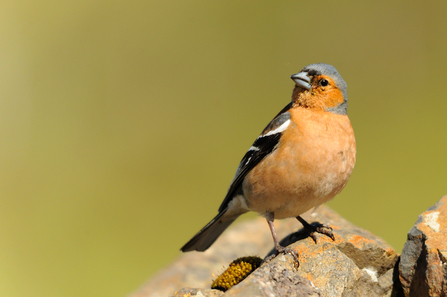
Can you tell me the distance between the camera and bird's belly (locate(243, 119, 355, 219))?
201 inches

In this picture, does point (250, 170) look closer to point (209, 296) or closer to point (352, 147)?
point (352, 147)

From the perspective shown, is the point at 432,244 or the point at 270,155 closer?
the point at 432,244

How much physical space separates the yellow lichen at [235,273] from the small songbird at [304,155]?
597 millimetres

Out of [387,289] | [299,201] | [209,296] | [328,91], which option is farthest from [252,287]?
[328,91]

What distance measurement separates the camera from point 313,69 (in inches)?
217

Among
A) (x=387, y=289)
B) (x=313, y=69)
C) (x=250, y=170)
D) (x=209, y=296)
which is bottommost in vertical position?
(x=387, y=289)

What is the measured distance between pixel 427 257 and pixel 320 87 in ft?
8.55

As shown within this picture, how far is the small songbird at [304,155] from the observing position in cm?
512

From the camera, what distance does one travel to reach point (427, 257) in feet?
16.0

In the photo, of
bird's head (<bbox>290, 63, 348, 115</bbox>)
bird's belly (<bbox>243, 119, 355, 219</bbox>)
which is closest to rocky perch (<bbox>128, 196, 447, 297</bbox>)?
bird's belly (<bbox>243, 119, 355, 219</bbox>)

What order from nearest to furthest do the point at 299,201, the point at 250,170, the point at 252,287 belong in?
the point at 252,287, the point at 299,201, the point at 250,170

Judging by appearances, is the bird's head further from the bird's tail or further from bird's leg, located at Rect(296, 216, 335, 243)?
the bird's tail

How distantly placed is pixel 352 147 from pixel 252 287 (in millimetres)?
2414

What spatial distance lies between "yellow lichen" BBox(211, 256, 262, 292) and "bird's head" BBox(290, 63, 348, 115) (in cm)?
245
